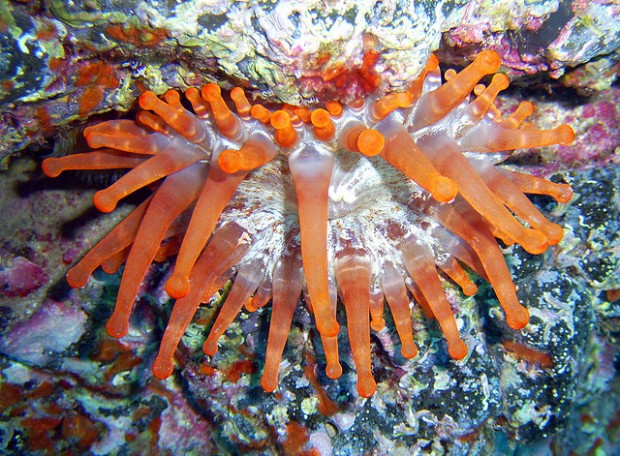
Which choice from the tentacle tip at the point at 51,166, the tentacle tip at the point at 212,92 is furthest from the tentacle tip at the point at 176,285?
the tentacle tip at the point at 51,166

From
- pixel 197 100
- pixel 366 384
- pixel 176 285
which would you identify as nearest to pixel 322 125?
pixel 197 100

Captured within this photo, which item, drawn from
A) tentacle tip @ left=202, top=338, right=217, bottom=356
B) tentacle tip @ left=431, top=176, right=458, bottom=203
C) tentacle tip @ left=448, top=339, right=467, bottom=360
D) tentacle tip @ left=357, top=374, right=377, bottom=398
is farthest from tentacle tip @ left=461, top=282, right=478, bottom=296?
tentacle tip @ left=202, top=338, right=217, bottom=356

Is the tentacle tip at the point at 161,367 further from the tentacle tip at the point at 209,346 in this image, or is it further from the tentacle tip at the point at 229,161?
the tentacle tip at the point at 229,161

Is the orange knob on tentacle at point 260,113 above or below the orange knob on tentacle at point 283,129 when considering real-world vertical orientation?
above

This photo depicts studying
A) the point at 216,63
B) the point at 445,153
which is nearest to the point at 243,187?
the point at 216,63

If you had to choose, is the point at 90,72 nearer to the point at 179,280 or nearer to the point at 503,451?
the point at 179,280

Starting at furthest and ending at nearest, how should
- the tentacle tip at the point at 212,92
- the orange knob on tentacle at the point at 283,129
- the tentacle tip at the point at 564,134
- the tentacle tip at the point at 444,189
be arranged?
the tentacle tip at the point at 564,134
the tentacle tip at the point at 212,92
the orange knob on tentacle at the point at 283,129
the tentacle tip at the point at 444,189

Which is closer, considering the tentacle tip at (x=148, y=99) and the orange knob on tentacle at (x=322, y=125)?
the orange knob on tentacle at (x=322, y=125)
